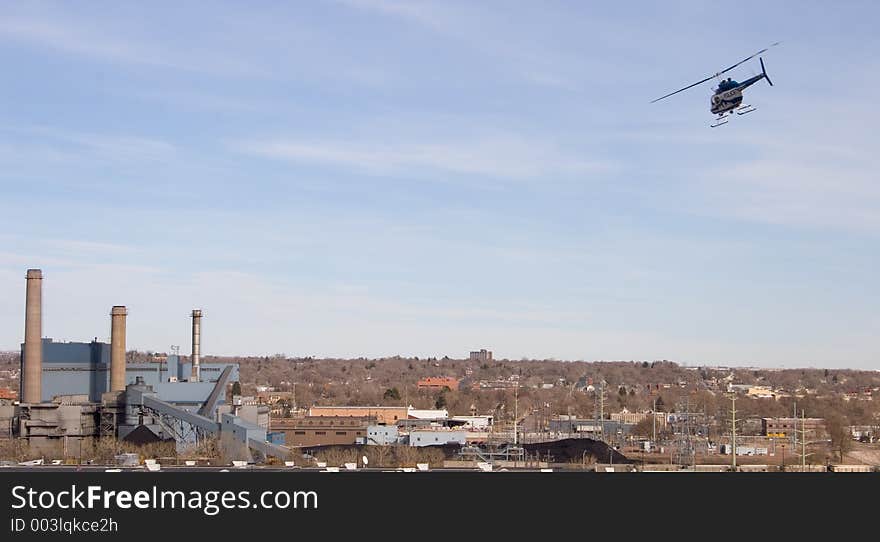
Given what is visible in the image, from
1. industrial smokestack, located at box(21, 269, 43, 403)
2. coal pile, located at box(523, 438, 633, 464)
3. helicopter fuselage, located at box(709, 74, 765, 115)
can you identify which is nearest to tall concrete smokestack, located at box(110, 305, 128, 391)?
industrial smokestack, located at box(21, 269, 43, 403)

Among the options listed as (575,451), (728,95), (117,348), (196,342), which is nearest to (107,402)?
(117,348)

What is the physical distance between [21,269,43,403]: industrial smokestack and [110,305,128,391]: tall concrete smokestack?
659 cm

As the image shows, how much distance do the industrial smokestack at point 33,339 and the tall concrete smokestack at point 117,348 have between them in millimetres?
6587

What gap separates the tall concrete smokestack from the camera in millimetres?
105688

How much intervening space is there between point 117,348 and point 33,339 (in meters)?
8.02

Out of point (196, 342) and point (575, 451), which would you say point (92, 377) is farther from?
point (575, 451)

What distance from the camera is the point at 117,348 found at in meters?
106

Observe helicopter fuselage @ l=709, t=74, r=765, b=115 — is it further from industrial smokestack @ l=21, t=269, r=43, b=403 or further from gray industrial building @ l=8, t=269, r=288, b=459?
industrial smokestack @ l=21, t=269, r=43, b=403
